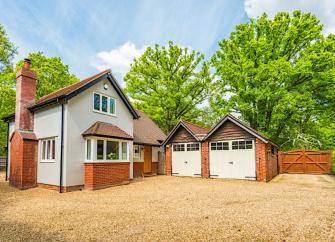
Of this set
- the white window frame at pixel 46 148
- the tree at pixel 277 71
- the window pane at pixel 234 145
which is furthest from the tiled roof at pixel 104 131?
the tree at pixel 277 71

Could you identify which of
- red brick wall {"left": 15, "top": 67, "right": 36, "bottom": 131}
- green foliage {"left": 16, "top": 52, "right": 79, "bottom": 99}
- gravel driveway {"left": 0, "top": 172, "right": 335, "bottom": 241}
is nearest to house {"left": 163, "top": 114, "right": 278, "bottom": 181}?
gravel driveway {"left": 0, "top": 172, "right": 335, "bottom": 241}

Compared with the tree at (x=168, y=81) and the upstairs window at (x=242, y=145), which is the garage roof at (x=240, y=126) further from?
the tree at (x=168, y=81)

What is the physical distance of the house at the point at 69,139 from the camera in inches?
501

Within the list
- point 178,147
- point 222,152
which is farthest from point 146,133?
point 222,152

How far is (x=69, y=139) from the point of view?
12695 millimetres

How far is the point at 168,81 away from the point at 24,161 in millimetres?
19273

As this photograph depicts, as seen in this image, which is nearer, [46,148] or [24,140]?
[24,140]

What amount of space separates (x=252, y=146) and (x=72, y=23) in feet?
44.7

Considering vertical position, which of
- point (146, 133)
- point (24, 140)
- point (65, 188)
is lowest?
point (65, 188)

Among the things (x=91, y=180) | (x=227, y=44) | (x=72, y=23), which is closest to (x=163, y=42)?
(x=227, y=44)

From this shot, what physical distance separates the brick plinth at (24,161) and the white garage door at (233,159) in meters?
11.8

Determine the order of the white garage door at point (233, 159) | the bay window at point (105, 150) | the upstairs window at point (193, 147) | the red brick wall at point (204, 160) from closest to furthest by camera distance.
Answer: the bay window at point (105, 150), the white garage door at point (233, 159), the red brick wall at point (204, 160), the upstairs window at point (193, 147)

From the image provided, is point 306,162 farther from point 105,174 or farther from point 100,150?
point 100,150

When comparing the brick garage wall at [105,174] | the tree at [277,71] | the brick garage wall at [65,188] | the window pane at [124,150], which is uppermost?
the tree at [277,71]
